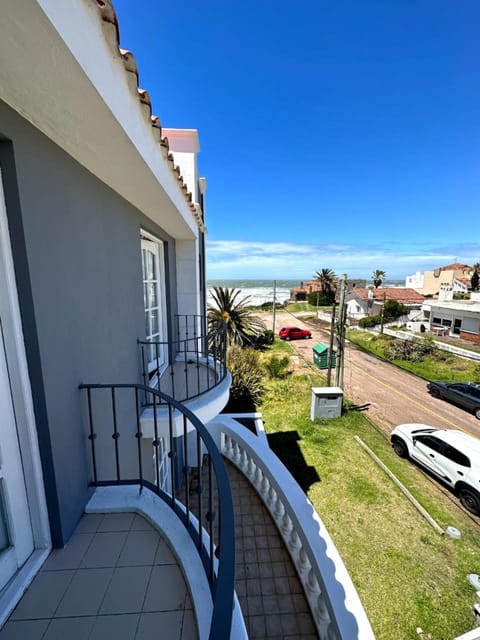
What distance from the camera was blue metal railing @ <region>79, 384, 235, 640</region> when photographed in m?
0.84

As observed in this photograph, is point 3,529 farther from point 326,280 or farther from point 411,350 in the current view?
point 326,280

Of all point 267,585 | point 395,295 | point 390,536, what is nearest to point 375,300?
point 395,295

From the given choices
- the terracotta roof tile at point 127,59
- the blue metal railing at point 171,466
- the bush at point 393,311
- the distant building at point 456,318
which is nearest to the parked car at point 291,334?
the distant building at point 456,318

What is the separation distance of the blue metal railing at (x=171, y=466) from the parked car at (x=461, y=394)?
12.4 metres

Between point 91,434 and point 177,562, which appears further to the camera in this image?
point 91,434

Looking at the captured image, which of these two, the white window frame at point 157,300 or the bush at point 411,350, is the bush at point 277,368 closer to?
the bush at point 411,350

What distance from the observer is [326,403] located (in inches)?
385

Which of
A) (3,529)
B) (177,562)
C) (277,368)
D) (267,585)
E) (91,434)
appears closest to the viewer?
(3,529)

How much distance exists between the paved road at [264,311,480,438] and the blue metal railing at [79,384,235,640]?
947 centimetres

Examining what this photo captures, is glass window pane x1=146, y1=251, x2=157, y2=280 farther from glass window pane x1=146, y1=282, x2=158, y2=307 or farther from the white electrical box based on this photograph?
the white electrical box

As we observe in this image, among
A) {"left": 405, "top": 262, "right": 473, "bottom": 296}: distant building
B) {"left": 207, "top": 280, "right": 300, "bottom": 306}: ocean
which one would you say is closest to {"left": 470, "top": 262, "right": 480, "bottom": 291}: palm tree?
{"left": 405, "top": 262, "right": 473, "bottom": 296}: distant building

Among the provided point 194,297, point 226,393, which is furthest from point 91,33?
point 194,297

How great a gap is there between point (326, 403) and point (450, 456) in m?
3.80

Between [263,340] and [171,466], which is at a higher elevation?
[171,466]
